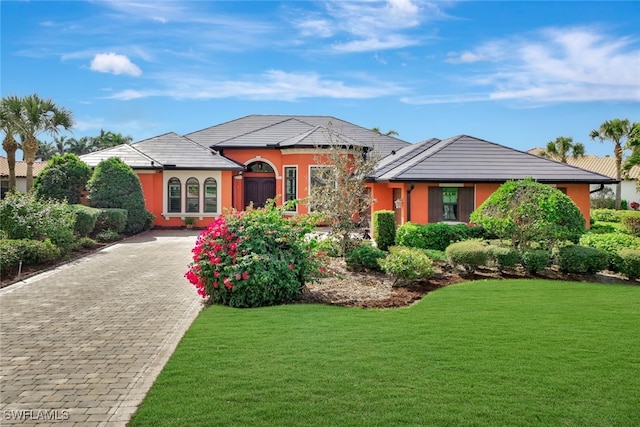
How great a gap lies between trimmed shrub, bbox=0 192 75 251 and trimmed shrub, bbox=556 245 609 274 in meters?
14.9

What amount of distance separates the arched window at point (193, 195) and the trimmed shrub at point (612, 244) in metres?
18.4

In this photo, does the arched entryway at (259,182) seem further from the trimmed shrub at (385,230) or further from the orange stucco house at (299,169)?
the trimmed shrub at (385,230)

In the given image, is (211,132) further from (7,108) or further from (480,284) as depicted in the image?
(480,284)

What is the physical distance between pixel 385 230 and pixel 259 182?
14344 millimetres

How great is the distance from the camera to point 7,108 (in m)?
24.5

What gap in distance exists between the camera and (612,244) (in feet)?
46.1

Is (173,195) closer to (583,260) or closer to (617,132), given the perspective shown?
(583,260)

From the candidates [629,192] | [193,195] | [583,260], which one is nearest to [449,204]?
[583,260]

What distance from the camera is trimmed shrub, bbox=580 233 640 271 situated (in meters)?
13.4

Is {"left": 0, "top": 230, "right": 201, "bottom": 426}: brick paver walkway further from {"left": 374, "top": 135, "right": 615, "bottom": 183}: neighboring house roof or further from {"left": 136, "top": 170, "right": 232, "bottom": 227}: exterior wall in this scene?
{"left": 136, "top": 170, "right": 232, "bottom": 227}: exterior wall

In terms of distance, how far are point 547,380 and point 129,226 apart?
20365 mm

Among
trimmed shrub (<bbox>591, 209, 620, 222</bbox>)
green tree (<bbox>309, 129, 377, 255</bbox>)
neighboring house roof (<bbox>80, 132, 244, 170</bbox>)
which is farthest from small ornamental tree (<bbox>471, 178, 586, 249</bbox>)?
trimmed shrub (<bbox>591, 209, 620, 222</bbox>)

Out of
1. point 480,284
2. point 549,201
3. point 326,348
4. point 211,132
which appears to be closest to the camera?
point 326,348

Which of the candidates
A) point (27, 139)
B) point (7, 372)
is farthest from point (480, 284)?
point (27, 139)
